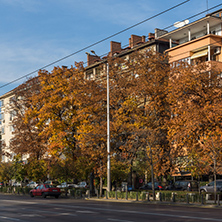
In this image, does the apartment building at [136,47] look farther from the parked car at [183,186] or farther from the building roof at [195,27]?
the parked car at [183,186]

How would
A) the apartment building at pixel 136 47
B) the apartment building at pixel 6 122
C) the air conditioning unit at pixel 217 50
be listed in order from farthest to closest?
1. the apartment building at pixel 6 122
2. the apartment building at pixel 136 47
3. the air conditioning unit at pixel 217 50

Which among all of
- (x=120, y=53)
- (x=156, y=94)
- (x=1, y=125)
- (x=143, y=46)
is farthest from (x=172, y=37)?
(x=1, y=125)

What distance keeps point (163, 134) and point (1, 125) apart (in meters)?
69.7

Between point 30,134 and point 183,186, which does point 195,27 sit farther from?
point 30,134

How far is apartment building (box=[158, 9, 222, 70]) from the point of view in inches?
1917

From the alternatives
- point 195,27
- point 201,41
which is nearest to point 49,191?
point 201,41

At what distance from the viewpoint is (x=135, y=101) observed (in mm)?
41188

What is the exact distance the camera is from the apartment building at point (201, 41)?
4869cm

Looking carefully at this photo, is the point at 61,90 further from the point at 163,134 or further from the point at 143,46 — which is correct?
the point at 143,46

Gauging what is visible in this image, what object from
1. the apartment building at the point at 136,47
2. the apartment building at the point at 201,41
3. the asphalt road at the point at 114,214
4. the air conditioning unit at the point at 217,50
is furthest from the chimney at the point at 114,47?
the asphalt road at the point at 114,214

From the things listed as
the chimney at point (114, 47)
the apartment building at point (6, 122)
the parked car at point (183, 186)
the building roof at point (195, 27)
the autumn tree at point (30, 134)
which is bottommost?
the parked car at point (183, 186)

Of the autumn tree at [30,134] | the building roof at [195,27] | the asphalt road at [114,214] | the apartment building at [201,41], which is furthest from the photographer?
the building roof at [195,27]

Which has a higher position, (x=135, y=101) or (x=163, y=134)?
(x=135, y=101)

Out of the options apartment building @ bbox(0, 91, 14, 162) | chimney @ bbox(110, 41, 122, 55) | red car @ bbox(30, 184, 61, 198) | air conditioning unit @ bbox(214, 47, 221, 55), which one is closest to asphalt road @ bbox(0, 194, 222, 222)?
red car @ bbox(30, 184, 61, 198)
